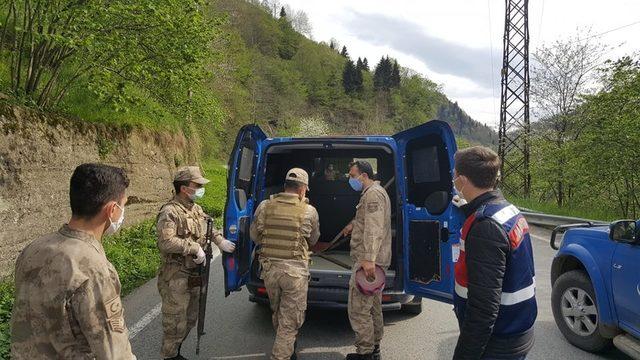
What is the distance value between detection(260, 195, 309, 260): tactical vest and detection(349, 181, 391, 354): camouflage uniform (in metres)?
0.55

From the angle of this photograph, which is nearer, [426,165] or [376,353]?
[376,353]

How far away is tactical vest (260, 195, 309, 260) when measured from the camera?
4098 mm

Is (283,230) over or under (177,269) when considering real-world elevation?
over

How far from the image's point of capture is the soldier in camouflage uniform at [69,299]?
5.71ft

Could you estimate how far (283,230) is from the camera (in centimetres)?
411

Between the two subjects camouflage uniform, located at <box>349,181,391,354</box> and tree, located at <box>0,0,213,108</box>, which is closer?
camouflage uniform, located at <box>349,181,391,354</box>

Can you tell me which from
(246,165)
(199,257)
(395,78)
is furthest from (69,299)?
(395,78)

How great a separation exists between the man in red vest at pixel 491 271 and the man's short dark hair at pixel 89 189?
1.68 m

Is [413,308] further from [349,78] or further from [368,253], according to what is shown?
[349,78]

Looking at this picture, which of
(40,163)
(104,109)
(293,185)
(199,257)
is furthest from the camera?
(104,109)

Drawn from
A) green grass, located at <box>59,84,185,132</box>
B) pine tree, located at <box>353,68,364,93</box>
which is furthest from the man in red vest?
pine tree, located at <box>353,68,364,93</box>

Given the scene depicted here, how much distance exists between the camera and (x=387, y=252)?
4312mm

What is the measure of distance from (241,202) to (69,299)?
3194 mm

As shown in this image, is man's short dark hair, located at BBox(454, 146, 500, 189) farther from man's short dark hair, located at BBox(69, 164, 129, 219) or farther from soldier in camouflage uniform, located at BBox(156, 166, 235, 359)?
soldier in camouflage uniform, located at BBox(156, 166, 235, 359)
